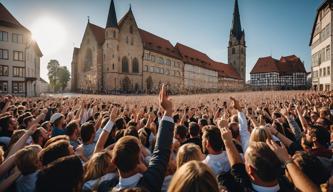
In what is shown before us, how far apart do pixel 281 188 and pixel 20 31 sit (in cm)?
5302

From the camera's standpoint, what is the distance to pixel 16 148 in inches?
126

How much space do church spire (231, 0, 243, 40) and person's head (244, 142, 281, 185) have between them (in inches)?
3624

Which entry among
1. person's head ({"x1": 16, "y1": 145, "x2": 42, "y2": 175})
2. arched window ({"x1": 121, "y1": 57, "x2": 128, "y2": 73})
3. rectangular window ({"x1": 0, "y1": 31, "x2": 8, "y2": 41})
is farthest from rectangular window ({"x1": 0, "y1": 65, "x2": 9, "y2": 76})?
person's head ({"x1": 16, "y1": 145, "x2": 42, "y2": 175})

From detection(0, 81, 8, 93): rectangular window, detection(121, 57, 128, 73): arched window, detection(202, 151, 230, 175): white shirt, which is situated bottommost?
detection(202, 151, 230, 175): white shirt

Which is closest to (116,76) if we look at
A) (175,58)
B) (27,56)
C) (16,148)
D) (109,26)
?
(109,26)

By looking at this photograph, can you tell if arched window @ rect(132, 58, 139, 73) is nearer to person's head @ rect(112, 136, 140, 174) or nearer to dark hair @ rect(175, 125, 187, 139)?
dark hair @ rect(175, 125, 187, 139)

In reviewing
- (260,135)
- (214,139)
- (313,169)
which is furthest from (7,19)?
(313,169)

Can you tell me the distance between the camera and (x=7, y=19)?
42.4 m

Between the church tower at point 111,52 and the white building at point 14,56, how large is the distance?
15117 millimetres

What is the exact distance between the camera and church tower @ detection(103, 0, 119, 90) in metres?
50.7

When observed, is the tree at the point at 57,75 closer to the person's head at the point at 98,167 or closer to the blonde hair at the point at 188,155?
the person's head at the point at 98,167

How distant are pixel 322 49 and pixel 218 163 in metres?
44.6

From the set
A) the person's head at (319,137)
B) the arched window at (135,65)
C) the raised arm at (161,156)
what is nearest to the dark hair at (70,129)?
the raised arm at (161,156)

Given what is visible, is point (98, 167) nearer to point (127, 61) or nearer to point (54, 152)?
point (54, 152)
